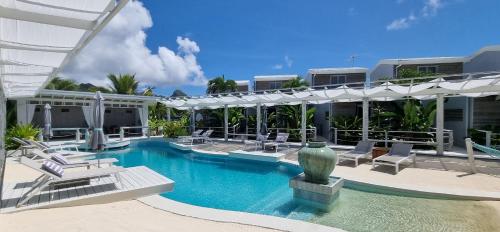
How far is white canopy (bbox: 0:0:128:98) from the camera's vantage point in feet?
9.77

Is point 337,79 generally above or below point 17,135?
above

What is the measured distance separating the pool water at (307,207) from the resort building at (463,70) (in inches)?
429

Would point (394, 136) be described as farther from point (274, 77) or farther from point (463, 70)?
point (274, 77)

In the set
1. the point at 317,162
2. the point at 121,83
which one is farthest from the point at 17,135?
the point at 121,83

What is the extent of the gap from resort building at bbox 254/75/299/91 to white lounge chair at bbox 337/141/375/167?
17.1m

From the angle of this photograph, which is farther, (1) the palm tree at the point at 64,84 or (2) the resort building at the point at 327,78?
(1) the palm tree at the point at 64,84

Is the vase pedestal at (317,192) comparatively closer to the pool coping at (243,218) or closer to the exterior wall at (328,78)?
the pool coping at (243,218)

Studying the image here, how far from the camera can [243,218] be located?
4.71 metres

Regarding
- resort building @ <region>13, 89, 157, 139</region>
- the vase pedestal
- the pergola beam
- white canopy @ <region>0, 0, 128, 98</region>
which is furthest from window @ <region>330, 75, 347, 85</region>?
the pergola beam

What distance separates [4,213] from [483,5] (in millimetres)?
22192

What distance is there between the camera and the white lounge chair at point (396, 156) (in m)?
8.75

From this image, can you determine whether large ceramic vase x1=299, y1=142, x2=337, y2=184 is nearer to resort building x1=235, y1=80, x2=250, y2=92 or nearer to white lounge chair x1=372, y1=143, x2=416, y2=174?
white lounge chair x1=372, y1=143, x2=416, y2=174

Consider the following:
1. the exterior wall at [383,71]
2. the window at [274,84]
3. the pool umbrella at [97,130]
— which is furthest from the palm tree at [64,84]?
the exterior wall at [383,71]

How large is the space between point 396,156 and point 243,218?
22.9 feet
